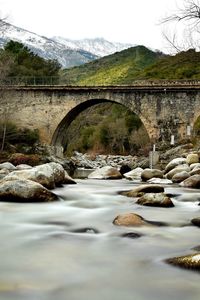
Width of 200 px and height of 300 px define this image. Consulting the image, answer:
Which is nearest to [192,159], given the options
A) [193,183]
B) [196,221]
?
[193,183]

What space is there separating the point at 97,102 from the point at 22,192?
26877 mm

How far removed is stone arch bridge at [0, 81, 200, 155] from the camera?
31.0m

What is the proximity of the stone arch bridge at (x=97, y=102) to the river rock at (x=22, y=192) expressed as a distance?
22.1 m

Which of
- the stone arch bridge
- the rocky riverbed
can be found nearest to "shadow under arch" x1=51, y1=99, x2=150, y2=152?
the stone arch bridge

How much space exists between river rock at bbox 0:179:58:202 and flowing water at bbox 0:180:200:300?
0.40 m

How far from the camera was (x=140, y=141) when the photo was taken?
52156mm

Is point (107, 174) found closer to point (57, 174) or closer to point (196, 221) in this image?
point (57, 174)

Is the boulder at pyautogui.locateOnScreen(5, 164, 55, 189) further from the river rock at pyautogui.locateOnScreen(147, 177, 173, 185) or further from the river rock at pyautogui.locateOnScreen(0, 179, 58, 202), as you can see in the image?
the river rock at pyautogui.locateOnScreen(147, 177, 173, 185)

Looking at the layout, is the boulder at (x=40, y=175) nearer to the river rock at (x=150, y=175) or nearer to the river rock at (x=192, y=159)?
the river rock at (x=150, y=175)

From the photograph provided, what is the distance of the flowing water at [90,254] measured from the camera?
4590mm

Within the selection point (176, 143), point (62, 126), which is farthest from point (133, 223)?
point (62, 126)

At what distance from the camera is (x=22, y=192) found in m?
9.78

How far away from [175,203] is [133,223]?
3049mm

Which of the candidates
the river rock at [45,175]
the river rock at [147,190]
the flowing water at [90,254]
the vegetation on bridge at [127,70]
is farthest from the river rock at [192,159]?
the vegetation on bridge at [127,70]
